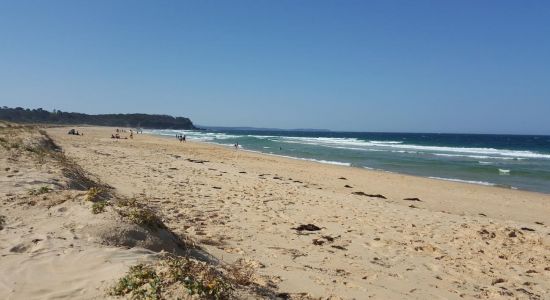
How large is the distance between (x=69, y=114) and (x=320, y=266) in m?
129

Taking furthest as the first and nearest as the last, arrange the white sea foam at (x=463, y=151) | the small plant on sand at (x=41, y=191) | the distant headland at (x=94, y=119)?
the distant headland at (x=94, y=119), the white sea foam at (x=463, y=151), the small plant on sand at (x=41, y=191)

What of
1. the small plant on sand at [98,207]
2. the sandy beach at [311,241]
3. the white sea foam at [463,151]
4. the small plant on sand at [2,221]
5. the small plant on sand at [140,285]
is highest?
the small plant on sand at [98,207]

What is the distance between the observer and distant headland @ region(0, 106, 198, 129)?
9919 cm

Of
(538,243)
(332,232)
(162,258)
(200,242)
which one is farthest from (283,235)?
(538,243)

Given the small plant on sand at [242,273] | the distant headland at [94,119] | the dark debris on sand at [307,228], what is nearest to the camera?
the small plant on sand at [242,273]

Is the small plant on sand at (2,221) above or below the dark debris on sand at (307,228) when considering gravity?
above

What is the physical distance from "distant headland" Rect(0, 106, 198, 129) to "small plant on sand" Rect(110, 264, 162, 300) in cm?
9922

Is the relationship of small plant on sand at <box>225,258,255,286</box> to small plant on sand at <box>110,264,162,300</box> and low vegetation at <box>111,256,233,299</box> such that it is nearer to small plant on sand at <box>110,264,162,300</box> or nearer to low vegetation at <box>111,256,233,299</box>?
low vegetation at <box>111,256,233,299</box>

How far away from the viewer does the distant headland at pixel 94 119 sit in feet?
325

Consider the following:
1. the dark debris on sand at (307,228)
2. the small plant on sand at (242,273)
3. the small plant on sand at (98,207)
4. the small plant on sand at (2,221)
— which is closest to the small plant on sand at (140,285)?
the small plant on sand at (242,273)

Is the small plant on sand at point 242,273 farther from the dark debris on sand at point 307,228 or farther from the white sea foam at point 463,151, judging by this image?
the white sea foam at point 463,151

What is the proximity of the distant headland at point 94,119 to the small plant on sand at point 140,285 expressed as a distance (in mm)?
99217

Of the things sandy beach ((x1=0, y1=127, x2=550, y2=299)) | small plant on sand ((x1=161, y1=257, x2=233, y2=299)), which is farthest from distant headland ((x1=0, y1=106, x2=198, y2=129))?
small plant on sand ((x1=161, y1=257, x2=233, y2=299))

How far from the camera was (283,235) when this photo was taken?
7.50 m
